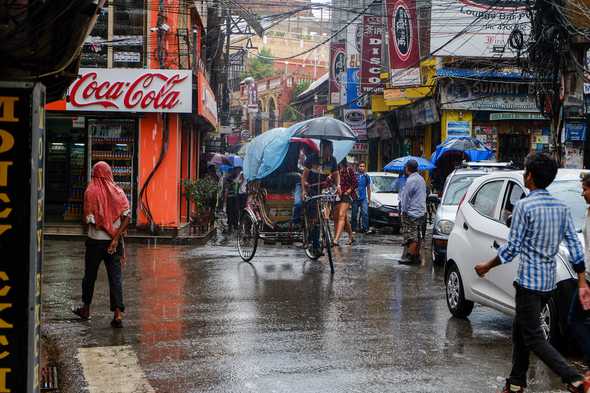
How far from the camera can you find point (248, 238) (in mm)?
15305

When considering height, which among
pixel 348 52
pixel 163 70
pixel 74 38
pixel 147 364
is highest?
pixel 348 52

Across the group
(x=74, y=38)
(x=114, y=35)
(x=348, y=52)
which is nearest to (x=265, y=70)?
(x=348, y=52)

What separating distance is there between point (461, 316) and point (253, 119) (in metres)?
66.5

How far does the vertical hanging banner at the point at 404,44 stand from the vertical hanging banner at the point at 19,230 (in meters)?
24.8

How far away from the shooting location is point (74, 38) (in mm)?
4211

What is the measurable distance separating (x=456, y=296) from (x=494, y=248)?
129 centimetres

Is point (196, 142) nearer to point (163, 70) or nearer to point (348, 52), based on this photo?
point (163, 70)

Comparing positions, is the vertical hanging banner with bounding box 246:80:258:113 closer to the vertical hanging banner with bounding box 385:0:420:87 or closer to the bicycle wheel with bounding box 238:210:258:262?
the vertical hanging banner with bounding box 385:0:420:87

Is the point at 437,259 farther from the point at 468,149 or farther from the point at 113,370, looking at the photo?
the point at 468,149

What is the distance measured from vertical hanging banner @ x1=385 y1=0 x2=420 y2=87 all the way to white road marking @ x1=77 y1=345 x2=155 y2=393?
21.9 m

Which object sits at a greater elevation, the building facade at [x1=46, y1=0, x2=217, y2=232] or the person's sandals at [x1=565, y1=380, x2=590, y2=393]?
the building facade at [x1=46, y1=0, x2=217, y2=232]

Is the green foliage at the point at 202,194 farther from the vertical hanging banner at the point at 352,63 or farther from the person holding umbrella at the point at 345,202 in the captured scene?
the vertical hanging banner at the point at 352,63

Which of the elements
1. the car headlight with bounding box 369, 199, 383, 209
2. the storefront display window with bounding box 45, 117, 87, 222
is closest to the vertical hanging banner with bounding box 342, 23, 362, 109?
the car headlight with bounding box 369, 199, 383, 209

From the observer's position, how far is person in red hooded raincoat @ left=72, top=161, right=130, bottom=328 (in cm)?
905
